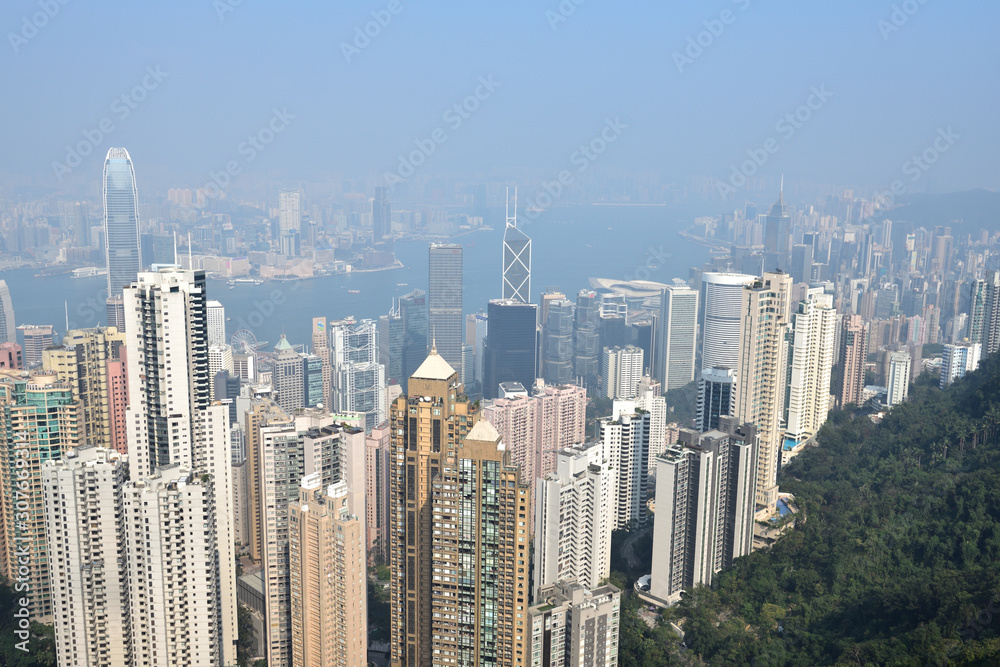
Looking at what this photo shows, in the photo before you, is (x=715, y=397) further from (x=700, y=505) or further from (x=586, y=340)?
(x=586, y=340)

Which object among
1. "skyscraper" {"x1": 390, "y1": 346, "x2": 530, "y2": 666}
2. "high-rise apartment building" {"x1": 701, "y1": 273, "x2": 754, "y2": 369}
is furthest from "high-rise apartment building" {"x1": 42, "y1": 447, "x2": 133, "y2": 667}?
"high-rise apartment building" {"x1": 701, "y1": 273, "x2": 754, "y2": 369}

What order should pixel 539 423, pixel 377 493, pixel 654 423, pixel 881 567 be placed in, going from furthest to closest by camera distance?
pixel 539 423, pixel 654 423, pixel 377 493, pixel 881 567

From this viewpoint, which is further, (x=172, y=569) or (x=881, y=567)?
(x=881, y=567)

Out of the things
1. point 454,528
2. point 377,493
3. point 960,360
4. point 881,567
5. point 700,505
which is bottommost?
point 881,567

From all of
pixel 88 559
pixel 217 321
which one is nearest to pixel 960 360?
pixel 217 321

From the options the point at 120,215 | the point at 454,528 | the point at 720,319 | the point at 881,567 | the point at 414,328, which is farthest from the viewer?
the point at 720,319

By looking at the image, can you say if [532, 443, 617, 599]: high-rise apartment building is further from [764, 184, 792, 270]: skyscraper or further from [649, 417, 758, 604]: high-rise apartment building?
[764, 184, 792, 270]: skyscraper

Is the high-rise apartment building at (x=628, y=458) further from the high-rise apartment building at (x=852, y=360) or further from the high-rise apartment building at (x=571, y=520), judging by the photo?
the high-rise apartment building at (x=852, y=360)
